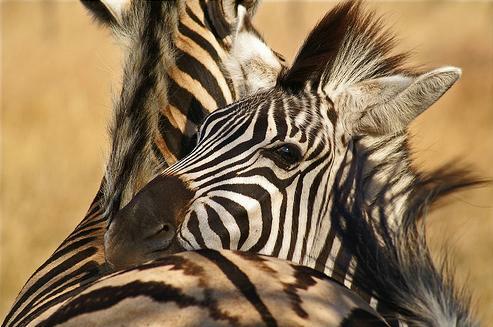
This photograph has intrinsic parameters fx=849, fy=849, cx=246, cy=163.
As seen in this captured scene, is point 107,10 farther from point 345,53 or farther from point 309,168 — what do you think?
point 309,168

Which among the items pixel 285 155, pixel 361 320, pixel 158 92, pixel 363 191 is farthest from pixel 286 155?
pixel 158 92

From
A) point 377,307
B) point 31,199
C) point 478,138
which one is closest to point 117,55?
point 377,307

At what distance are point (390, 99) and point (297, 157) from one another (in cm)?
37

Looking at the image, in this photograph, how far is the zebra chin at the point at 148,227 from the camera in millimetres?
2516

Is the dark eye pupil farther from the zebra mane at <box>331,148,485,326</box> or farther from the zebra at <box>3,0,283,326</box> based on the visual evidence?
the zebra at <box>3,0,283,326</box>

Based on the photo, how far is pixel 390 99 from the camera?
2.77m

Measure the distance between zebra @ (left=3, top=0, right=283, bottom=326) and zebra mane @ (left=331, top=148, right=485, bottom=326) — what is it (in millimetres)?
732

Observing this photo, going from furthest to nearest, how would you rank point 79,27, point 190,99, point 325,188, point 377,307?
1. point 79,27
2. point 190,99
3. point 325,188
4. point 377,307

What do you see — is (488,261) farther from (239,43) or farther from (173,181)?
(173,181)

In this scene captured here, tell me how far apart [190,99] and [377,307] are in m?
1.55

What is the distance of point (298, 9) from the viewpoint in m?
23.9

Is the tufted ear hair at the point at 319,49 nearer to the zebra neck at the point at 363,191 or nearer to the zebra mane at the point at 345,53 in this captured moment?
the zebra mane at the point at 345,53

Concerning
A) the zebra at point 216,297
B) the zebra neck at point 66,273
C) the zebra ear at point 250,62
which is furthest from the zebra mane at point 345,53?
the zebra neck at point 66,273

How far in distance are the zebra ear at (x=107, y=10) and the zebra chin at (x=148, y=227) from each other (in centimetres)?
150
